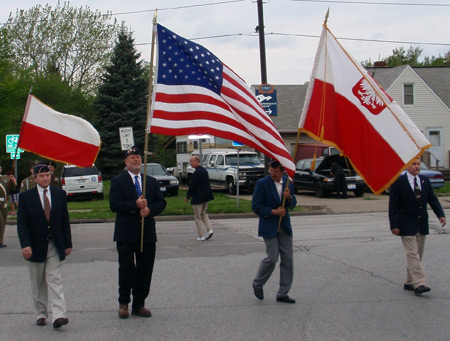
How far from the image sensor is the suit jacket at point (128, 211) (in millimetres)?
6340

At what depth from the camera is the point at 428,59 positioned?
271 ft

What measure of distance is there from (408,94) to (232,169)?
17732 mm

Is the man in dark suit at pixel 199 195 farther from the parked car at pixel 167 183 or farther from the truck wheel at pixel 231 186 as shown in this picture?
the truck wheel at pixel 231 186

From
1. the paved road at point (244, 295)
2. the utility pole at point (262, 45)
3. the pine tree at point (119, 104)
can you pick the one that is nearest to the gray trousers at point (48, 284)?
the paved road at point (244, 295)

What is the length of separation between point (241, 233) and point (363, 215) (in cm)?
612

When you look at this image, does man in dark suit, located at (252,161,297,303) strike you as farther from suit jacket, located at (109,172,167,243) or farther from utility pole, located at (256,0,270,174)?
utility pole, located at (256,0,270,174)

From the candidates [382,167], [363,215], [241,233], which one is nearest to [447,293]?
[382,167]

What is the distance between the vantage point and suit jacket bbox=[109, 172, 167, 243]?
6340 millimetres

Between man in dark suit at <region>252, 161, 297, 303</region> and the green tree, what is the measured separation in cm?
4325

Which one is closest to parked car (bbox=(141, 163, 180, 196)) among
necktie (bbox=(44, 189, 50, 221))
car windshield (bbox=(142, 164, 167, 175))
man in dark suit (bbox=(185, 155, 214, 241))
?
car windshield (bbox=(142, 164, 167, 175))

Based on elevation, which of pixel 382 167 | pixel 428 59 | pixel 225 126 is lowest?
A: pixel 382 167

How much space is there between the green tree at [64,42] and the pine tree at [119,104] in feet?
27.5

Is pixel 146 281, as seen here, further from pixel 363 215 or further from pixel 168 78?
pixel 363 215

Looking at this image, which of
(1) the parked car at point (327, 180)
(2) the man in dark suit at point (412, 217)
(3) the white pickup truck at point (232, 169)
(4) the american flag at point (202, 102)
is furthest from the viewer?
(3) the white pickup truck at point (232, 169)
